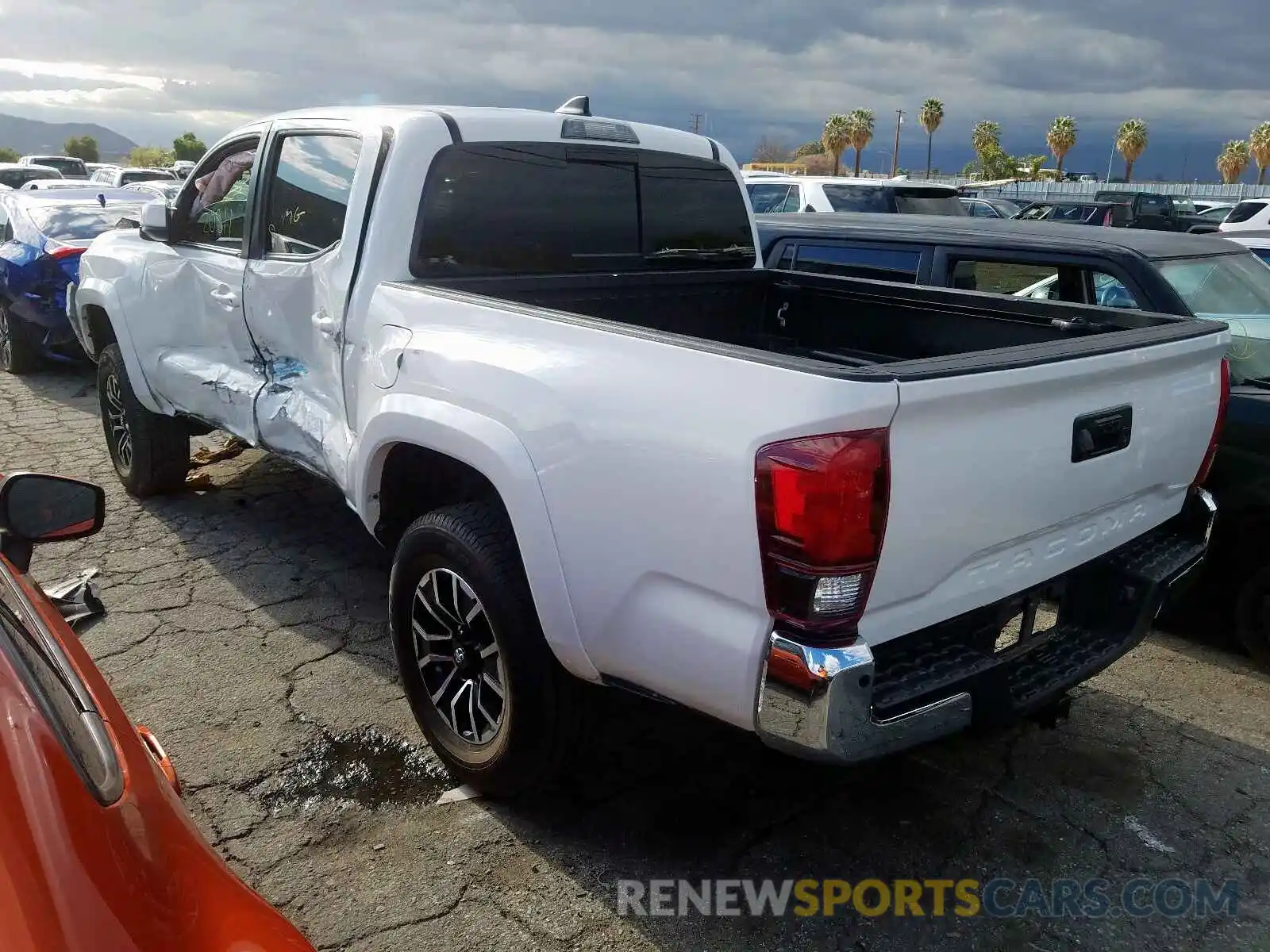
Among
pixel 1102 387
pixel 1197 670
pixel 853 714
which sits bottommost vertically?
pixel 1197 670

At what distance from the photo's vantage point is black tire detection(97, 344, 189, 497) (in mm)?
5285

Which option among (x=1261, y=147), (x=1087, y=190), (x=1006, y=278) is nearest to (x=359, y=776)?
(x=1006, y=278)

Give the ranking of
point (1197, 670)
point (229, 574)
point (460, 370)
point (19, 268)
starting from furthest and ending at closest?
1. point (19, 268)
2. point (229, 574)
3. point (1197, 670)
4. point (460, 370)

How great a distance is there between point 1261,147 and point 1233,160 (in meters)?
6.52

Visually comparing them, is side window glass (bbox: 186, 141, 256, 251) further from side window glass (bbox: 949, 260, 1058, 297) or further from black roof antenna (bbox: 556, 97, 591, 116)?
side window glass (bbox: 949, 260, 1058, 297)

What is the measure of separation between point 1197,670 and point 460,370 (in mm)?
3212

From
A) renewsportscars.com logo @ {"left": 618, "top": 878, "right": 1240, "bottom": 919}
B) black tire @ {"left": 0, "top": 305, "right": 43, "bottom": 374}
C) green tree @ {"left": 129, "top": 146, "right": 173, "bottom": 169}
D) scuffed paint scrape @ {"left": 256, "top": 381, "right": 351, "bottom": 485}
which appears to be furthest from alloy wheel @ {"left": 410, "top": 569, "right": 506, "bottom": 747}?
green tree @ {"left": 129, "top": 146, "right": 173, "bottom": 169}

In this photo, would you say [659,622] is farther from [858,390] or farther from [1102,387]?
[1102,387]

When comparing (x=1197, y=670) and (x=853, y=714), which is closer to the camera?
(x=853, y=714)

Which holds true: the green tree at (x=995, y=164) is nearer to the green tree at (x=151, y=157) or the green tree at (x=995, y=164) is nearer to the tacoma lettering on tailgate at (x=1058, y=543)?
the green tree at (x=151, y=157)

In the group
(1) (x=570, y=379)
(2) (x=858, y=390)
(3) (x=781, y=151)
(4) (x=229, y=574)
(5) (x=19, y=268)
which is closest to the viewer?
(2) (x=858, y=390)

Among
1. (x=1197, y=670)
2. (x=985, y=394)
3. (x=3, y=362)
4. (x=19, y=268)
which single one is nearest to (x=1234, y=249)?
(x=1197, y=670)

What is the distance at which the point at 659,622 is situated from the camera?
230 centimetres

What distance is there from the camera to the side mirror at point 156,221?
4.73 metres
